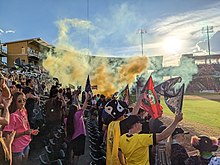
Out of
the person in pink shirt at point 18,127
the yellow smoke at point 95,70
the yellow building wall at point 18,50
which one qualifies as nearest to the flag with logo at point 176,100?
the person in pink shirt at point 18,127

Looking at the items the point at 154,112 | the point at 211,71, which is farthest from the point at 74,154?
the point at 211,71

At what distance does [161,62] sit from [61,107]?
22.4 meters

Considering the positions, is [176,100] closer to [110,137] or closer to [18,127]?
[110,137]

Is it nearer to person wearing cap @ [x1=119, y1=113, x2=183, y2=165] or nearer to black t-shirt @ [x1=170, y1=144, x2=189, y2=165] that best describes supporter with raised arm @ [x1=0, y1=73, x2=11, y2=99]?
person wearing cap @ [x1=119, y1=113, x2=183, y2=165]

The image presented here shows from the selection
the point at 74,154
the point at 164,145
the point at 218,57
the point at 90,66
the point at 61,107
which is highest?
the point at 218,57

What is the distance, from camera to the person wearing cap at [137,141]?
2840 mm

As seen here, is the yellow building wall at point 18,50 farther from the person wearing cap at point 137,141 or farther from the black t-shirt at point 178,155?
the person wearing cap at point 137,141

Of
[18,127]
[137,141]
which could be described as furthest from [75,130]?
[137,141]

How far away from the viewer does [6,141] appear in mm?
3436

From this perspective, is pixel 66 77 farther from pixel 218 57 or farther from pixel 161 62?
pixel 218 57

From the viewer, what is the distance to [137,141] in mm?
2947

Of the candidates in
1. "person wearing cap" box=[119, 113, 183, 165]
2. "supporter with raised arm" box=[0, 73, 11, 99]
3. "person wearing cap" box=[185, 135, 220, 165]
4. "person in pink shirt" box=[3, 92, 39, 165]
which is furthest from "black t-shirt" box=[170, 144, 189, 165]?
"supporter with raised arm" box=[0, 73, 11, 99]

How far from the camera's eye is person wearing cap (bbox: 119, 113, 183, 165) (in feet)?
9.32

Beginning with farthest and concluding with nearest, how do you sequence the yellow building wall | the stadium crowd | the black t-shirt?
1. the yellow building wall
2. the black t-shirt
3. the stadium crowd
